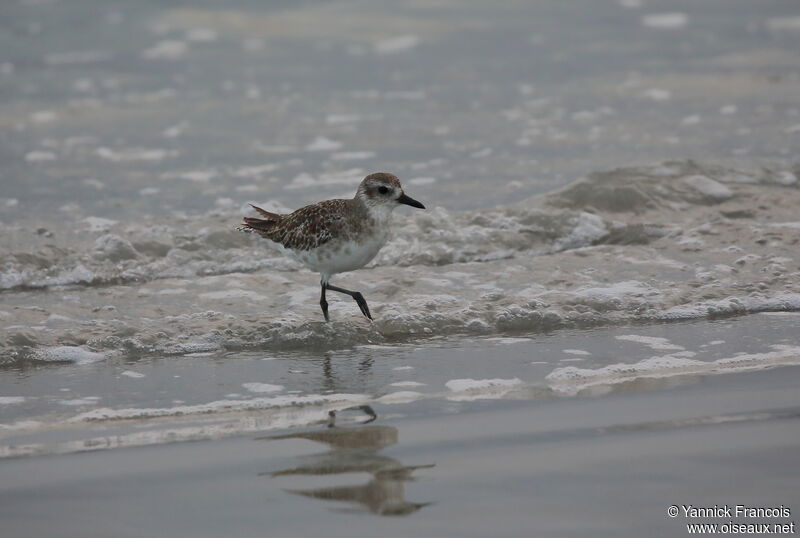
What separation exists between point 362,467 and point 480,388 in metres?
1.41

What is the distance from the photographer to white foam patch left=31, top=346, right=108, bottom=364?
280 inches

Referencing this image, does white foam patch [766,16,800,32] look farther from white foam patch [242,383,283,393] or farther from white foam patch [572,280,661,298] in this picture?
white foam patch [242,383,283,393]

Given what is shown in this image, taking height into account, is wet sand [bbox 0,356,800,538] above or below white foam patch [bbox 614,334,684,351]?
below

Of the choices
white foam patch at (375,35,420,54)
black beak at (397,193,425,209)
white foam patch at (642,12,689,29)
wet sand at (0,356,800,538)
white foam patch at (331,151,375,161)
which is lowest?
wet sand at (0,356,800,538)

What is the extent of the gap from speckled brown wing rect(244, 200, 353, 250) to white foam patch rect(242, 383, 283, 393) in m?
1.59

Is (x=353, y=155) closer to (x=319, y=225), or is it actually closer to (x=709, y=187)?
(x=709, y=187)

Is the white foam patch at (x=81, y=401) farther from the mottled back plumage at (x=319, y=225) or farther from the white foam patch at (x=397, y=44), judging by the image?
A: the white foam patch at (x=397, y=44)

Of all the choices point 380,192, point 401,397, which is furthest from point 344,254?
point 401,397

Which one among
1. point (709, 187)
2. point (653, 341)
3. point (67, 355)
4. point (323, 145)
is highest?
point (323, 145)

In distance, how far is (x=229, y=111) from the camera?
1540 centimetres

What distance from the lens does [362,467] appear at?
5.04m

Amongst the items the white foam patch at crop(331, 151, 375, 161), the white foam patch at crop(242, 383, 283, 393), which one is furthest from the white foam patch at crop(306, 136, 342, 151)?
the white foam patch at crop(242, 383, 283, 393)

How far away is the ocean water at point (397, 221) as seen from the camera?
6.14 meters

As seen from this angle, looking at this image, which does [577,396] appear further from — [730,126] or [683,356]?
[730,126]
